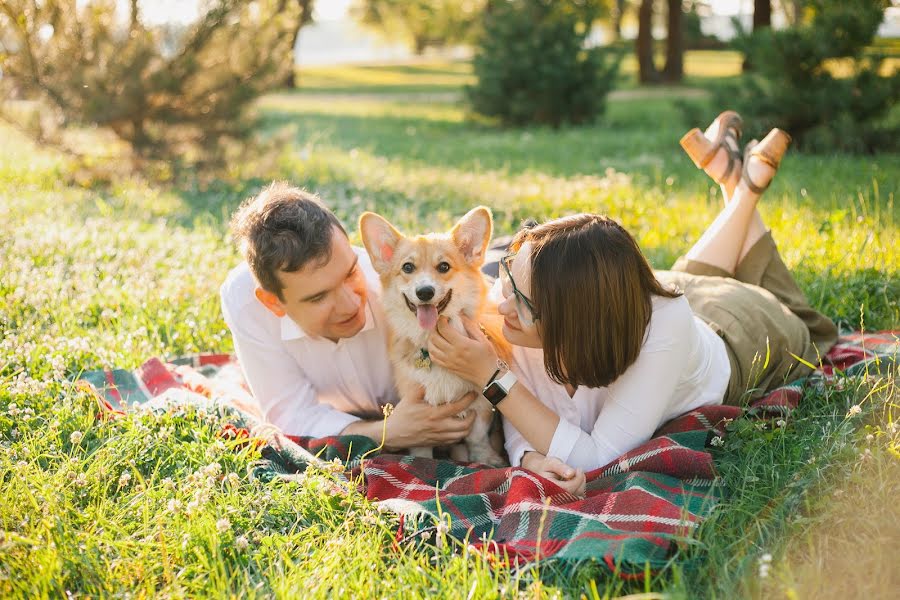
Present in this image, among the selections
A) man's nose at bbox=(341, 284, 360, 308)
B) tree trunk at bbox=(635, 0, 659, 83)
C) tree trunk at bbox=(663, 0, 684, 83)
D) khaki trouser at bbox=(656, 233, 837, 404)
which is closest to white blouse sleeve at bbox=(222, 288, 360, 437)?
man's nose at bbox=(341, 284, 360, 308)

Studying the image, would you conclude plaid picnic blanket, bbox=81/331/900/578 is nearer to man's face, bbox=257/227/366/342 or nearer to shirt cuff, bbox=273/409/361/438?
shirt cuff, bbox=273/409/361/438

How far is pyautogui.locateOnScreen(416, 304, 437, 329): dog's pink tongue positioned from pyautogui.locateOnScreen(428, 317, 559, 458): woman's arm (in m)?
0.03

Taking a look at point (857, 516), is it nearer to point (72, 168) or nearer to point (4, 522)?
point (4, 522)

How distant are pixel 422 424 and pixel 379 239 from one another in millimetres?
810

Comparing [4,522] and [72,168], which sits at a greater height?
[72,168]

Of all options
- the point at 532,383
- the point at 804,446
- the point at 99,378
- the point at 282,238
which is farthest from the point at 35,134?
the point at 804,446

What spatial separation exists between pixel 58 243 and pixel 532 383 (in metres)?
3.95

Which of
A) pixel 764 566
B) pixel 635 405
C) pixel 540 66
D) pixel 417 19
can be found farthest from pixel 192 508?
pixel 417 19

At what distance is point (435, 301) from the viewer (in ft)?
9.71

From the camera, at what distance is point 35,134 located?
321 inches

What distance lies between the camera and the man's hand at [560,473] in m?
2.65

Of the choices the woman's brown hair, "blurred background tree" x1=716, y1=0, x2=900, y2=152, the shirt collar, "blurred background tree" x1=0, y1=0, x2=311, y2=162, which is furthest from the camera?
"blurred background tree" x1=716, y1=0, x2=900, y2=152

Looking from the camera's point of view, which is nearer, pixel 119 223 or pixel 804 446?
pixel 804 446

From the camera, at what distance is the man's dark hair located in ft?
9.31
